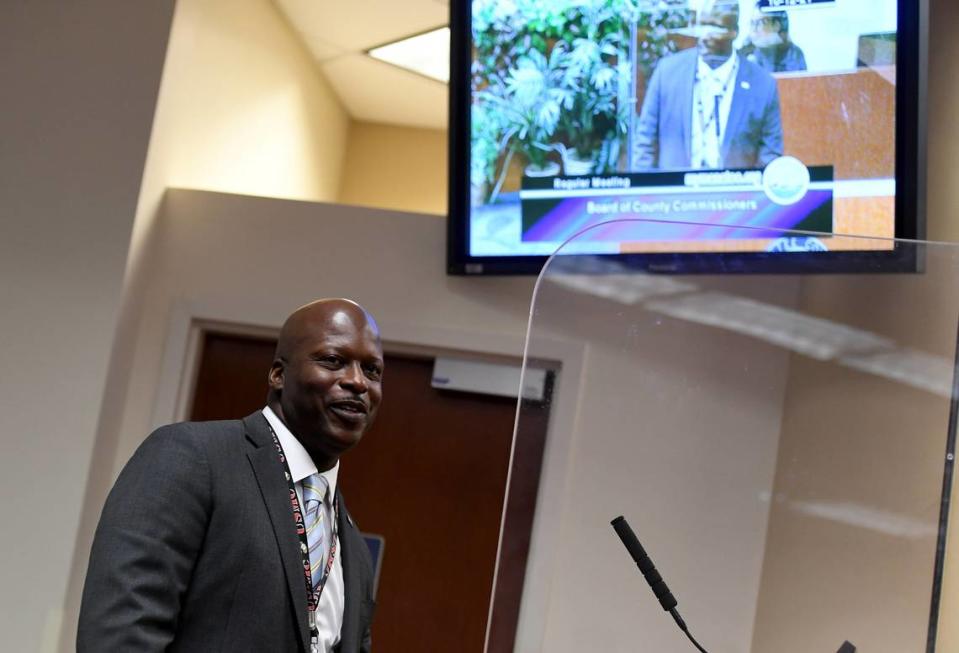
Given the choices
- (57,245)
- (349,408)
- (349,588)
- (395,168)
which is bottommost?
(349,588)

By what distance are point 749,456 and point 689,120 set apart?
1680 millimetres

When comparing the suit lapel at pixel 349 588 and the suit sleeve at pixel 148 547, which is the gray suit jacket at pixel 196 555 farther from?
the suit lapel at pixel 349 588

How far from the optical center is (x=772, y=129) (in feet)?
10.2

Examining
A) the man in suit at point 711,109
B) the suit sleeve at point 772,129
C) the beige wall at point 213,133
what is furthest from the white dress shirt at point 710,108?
the beige wall at point 213,133

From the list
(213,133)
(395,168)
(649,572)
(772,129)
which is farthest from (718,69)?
(395,168)

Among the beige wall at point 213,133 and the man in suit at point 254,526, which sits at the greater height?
the beige wall at point 213,133

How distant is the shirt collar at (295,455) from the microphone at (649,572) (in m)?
0.49

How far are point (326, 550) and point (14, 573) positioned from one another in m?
2.01

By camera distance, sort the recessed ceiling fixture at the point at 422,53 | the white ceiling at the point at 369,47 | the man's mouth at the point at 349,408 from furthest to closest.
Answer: the recessed ceiling fixture at the point at 422,53 → the white ceiling at the point at 369,47 → the man's mouth at the point at 349,408

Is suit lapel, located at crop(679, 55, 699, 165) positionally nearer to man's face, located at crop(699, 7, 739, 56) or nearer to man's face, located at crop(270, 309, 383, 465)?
man's face, located at crop(699, 7, 739, 56)

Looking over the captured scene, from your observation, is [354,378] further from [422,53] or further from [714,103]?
[422,53]

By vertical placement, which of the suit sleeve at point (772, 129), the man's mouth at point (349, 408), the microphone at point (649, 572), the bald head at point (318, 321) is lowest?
the microphone at point (649, 572)

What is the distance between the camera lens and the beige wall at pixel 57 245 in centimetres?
350

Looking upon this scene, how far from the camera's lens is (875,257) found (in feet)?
5.51
